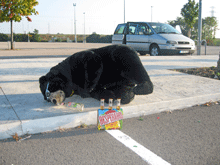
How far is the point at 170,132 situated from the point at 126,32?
10481 mm

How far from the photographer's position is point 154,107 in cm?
407

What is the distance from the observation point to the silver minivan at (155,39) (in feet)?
37.8

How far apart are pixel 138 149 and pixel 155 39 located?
9.73 meters

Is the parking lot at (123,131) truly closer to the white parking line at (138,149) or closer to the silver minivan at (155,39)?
the white parking line at (138,149)

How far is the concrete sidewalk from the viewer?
3162 millimetres

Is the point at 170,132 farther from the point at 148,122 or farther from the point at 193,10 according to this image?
the point at 193,10

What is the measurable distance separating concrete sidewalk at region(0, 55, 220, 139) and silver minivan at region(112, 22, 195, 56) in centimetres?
508

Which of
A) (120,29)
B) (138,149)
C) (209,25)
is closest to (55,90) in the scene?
(138,149)

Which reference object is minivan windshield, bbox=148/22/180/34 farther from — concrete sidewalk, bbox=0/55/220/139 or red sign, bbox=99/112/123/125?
red sign, bbox=99/112/123/125

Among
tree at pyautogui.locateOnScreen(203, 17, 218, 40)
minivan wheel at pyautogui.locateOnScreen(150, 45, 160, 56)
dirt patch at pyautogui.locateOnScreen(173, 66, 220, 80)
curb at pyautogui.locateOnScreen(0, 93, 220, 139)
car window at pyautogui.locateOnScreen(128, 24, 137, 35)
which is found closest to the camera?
curb at pyautogui.locateOnScreen(0, 93, 220, 139)

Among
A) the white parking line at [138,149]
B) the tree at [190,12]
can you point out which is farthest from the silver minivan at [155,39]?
the tree at [190,12]

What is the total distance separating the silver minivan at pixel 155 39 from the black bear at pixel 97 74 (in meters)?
8.32

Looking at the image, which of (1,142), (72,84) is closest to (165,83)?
(72,84)

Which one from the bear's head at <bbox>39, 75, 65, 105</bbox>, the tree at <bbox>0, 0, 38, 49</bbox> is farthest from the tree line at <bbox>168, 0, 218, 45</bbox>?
the bear's head at <bbox>39, 75, 65, 105</bbox>
